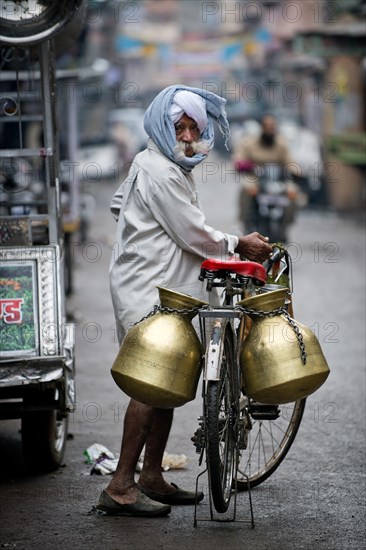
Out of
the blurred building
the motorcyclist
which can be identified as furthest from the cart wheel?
the blurred building

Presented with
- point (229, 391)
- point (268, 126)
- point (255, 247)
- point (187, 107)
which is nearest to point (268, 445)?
point (229, 391)

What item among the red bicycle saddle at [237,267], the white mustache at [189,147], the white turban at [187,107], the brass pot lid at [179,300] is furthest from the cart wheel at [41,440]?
the white turban at [187,107]

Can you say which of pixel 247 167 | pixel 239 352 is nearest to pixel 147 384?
pixel 239 352

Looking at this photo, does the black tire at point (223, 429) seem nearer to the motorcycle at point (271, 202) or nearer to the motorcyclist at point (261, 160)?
the motorcyclist at point (261, 160)

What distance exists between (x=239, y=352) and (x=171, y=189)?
818 millimetres

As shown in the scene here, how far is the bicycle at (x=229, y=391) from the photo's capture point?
473 cm

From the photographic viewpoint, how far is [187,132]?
5.29m

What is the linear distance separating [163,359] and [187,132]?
45.7 inches

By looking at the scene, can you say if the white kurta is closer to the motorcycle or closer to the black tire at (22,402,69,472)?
the black tire at (22,402,69,472)

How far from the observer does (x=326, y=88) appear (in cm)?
2408

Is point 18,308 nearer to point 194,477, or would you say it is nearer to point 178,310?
point 178,310

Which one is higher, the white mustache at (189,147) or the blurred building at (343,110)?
the white mustache at (189,147)

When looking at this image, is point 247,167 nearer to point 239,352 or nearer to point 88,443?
point 88,443

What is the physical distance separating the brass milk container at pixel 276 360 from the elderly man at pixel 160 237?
447mm
